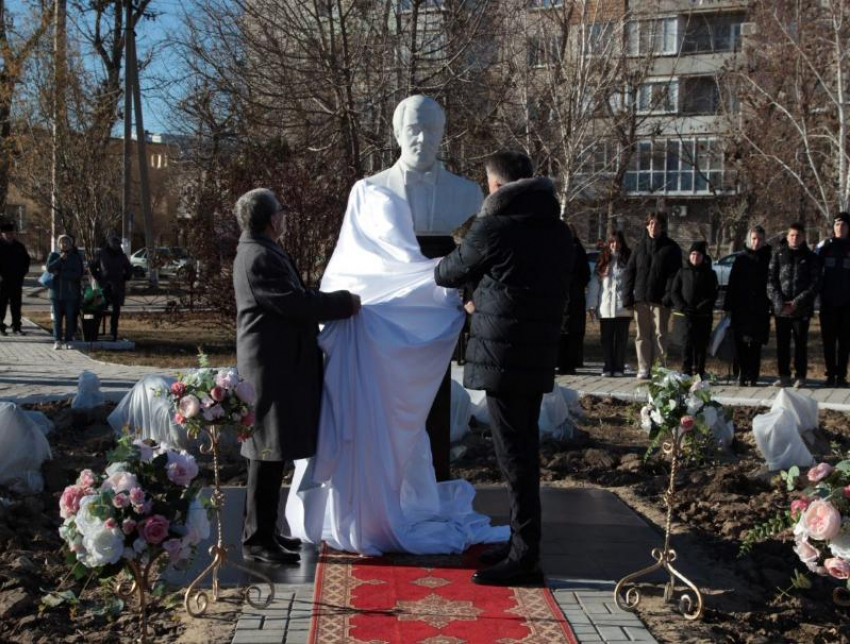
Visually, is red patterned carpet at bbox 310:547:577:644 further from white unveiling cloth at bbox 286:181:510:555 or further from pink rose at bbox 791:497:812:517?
pink rose at bbox 791:497:812:517

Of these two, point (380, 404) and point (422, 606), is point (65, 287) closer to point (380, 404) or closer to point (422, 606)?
point (380, 404)

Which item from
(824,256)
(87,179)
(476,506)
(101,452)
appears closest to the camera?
(476,506)

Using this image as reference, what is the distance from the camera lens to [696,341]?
12.5 m

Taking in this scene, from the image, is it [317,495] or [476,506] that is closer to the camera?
[317,495]

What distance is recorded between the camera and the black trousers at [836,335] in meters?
12.1

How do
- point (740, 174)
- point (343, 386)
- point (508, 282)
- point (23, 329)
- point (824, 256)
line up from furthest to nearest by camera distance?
point (740, 174)
point (23, 329)
point (824, 256)
point (343, 386)
point (508, 282)

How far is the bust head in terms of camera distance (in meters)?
5.96

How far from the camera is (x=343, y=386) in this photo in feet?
18.2

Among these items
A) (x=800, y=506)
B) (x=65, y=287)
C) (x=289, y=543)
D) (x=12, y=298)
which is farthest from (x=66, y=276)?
(x=800, y=506)

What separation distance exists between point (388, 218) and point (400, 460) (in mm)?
1314

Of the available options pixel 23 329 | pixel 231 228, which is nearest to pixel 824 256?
pixel 231 228

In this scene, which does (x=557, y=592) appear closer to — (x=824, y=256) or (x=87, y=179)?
(x=824, y=256)

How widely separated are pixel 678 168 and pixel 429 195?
36.7 m

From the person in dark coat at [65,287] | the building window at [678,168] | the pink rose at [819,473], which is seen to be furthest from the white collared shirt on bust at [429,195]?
the building window at [678,168]
